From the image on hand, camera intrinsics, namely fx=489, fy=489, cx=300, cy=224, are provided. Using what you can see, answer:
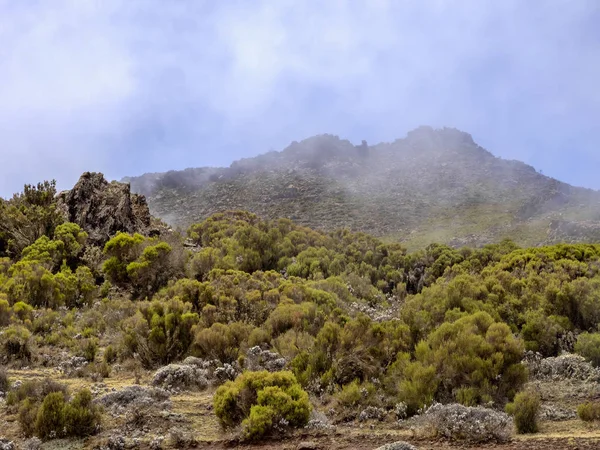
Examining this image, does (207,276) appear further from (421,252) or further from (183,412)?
(421,252)

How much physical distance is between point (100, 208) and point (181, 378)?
55.3 feet

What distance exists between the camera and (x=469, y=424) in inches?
229

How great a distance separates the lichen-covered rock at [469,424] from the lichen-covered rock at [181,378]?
14.2ft

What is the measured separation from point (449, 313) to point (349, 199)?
170ft

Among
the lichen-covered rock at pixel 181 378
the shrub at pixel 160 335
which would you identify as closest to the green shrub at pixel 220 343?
the shrub at pixel 160 335

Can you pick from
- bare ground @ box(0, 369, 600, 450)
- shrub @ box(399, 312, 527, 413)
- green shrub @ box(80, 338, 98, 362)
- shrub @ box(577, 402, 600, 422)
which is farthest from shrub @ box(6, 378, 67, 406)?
shrub @ box(577, 402, 600, 422)

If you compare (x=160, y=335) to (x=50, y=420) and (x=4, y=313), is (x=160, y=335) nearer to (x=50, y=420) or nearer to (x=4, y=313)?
(x=50, y=420)

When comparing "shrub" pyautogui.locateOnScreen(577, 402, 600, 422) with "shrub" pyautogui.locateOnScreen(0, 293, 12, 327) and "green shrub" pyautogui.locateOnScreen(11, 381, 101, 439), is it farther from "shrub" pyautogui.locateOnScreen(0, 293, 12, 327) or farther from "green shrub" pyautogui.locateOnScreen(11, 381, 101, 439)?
"shrub" pyautogui.locateOnScreen(0, 293, 12, 327)

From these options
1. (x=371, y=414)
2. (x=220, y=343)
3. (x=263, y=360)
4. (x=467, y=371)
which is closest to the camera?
(x=371, y=414)

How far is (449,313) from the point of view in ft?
36.6

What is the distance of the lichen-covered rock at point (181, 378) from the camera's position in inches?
343

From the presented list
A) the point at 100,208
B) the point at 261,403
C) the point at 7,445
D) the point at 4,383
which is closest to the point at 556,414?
the point at 261,403

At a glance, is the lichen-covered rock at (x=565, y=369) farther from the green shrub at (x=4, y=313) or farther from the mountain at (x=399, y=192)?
the mountain at (x=399, y=192)

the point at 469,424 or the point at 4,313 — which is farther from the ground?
the point at 4,313
